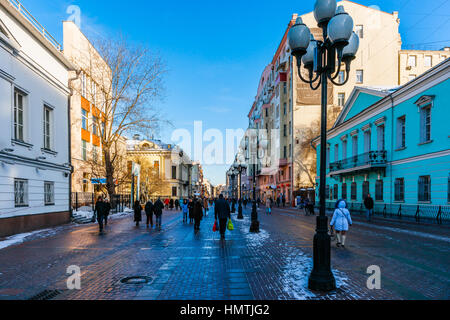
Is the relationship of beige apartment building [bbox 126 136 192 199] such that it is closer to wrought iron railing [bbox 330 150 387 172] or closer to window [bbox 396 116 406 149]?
wrought iron railing [bbox 330 150 387 172]

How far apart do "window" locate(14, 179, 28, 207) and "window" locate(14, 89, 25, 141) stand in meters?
1.97

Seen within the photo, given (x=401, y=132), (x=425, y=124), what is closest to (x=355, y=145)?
(x=401, y=132)

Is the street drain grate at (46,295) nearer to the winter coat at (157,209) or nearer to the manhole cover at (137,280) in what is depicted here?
the manhole cover at (137,280)

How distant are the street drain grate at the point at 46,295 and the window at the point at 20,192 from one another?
383 inches

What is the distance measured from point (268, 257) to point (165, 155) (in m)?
57.6

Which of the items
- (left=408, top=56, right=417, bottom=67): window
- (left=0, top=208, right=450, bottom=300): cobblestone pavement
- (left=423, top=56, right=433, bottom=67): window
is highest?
(left=423, top=56, right=433, bottom=67): window

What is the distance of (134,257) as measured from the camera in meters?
8.38

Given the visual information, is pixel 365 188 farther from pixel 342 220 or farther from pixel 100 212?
pixel 100 212

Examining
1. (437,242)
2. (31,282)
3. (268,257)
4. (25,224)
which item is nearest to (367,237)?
(437,242)

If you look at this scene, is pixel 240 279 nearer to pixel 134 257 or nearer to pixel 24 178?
pixel 134 257

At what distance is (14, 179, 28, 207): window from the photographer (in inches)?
526

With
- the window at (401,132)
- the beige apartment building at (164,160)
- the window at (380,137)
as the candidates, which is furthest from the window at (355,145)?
the beige apartment building at (164,160)

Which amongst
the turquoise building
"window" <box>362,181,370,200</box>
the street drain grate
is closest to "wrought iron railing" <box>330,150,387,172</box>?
the turquoise building

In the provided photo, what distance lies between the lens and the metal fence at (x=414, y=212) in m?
16.8
